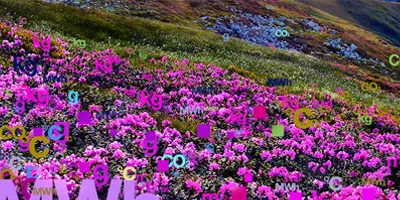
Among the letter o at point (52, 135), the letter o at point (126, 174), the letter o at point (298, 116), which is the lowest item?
the letter o at point (298, 116)

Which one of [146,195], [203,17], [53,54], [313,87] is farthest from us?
[203,17]

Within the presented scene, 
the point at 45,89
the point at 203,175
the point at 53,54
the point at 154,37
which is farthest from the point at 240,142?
the point at 154,37

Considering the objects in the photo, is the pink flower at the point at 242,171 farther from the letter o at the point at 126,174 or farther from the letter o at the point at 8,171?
the letter o at the point at 8,171

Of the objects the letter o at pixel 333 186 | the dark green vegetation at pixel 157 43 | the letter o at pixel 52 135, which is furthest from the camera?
the dark green vegetation at pixel 157 43

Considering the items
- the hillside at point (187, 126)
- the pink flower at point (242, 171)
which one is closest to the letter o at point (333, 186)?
the hillside at point (187, 126)

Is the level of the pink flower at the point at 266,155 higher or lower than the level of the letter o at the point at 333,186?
lower

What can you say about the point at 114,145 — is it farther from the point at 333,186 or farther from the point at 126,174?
the point at 333,186

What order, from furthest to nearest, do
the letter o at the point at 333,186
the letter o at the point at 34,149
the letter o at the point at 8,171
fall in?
1. the letter o at the point at 333,186
2. the letter o at the point at 34,149
3. the letter o at the point at 8,171

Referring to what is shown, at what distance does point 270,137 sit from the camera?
40.4 ft

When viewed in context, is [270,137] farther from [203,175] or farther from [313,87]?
[313,87]

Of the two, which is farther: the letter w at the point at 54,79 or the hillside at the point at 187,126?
the letter w at the point at 54,79

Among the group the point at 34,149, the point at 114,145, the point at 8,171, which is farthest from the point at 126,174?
the point at 8,171

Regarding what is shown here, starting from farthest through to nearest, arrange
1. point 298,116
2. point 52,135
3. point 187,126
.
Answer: point 298,116
point 187,126
point 52,135

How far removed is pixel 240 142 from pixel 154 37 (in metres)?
17.9
